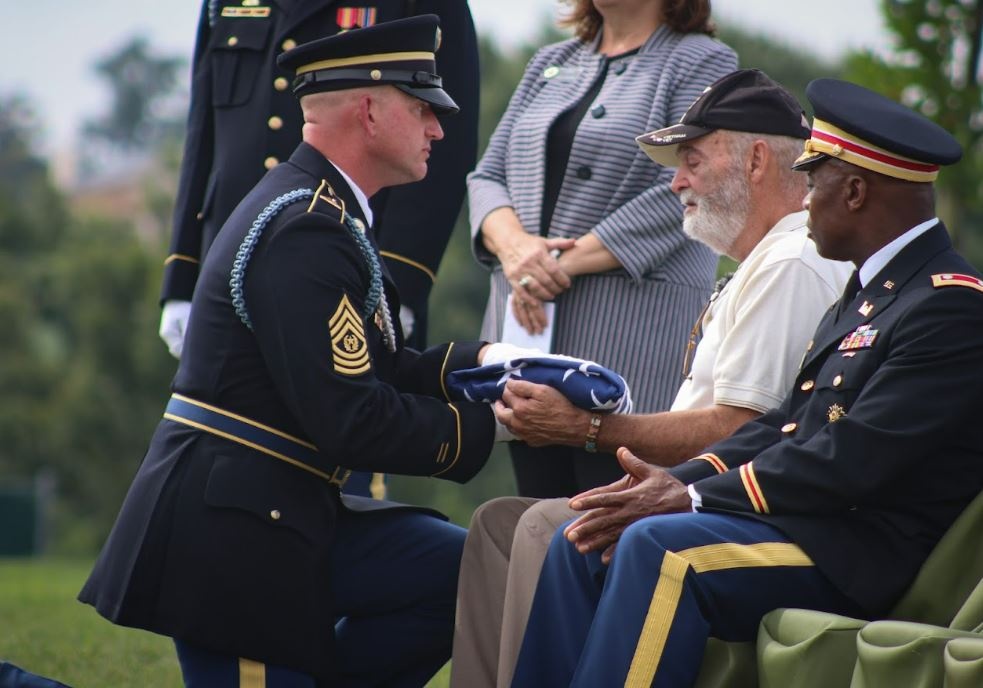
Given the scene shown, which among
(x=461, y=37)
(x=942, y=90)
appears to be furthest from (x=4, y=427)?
(x=461, y=37)

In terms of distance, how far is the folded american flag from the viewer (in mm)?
4004

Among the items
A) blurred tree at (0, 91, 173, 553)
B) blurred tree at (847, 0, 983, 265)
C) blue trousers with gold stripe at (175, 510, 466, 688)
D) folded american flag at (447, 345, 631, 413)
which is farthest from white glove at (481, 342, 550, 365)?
blurred tree at (0, 91, 173, 553)

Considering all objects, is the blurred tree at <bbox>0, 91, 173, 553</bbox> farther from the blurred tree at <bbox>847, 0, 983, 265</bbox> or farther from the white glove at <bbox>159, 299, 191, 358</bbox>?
the white glove at <bbox>159, 299, 191, 358</bbox>

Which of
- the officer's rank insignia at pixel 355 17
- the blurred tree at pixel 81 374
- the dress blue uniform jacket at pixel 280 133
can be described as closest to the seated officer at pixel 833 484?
the dress blue uniform jacket at pixel 280 133

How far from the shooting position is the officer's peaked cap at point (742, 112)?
167 inches

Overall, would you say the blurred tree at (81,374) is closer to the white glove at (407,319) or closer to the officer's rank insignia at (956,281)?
the white glove at (407,319)

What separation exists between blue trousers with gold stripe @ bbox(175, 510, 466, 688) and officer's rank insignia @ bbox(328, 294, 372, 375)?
0.54 meters

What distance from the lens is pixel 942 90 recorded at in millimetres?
8656

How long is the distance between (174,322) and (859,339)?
2.35 m

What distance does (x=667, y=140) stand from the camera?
430 centimetres

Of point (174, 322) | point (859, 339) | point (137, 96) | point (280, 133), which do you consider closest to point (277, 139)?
point (280, 133)

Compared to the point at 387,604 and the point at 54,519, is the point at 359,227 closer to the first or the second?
the point at 387,604

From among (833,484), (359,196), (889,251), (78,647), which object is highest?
(889,251)

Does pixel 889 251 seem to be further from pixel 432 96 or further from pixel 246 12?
pixel 246 12
